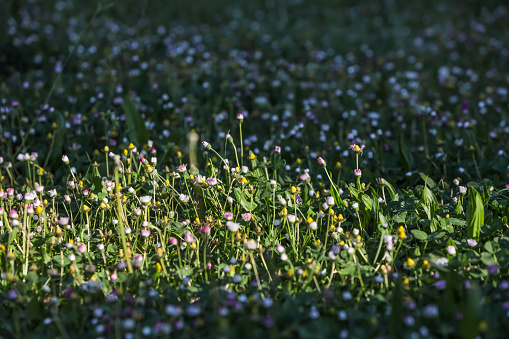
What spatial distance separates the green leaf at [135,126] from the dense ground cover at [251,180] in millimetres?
11

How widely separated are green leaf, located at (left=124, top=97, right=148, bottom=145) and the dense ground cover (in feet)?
0.03

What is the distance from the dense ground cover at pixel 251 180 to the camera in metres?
2.47

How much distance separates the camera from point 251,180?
337 cm

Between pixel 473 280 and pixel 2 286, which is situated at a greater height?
pixel 2 286

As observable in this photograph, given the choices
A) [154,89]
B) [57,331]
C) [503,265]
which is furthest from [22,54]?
[503,265]

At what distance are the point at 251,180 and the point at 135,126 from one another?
123 centimetres

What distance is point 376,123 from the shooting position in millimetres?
4473

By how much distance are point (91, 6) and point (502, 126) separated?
5929mm

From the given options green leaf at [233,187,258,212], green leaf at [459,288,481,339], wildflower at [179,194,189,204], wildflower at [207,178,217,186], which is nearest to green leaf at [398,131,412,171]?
green leaf at [233,187,258,212]

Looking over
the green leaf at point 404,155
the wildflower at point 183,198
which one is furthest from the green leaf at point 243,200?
the green leaf at point 404,155

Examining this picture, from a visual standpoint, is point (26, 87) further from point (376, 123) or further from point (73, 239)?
point (376, 123)

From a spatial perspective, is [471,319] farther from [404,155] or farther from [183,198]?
[404,155]

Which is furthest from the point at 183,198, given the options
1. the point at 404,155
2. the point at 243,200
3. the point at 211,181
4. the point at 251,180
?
the point at 404,155

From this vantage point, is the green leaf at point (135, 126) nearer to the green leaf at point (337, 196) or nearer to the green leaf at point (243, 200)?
the green leaf at point (243, 200)
